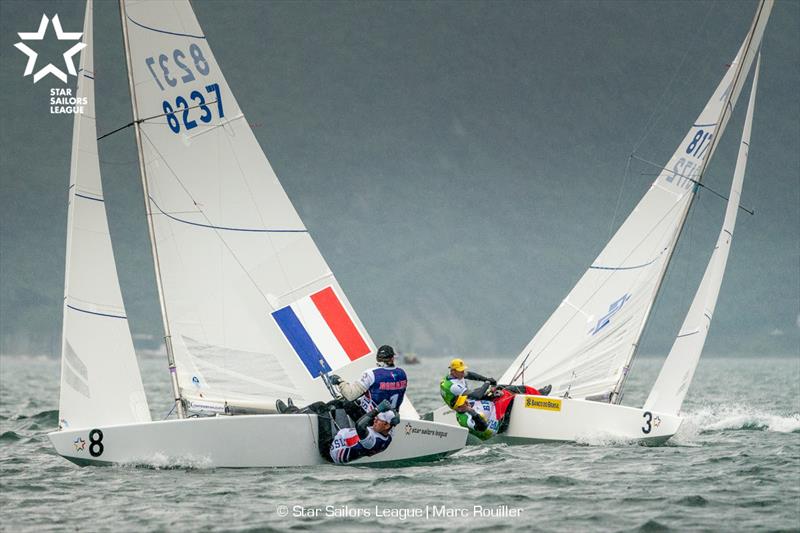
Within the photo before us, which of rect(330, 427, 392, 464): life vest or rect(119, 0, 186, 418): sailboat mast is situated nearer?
rect(330, 427, 392, 464): life vest

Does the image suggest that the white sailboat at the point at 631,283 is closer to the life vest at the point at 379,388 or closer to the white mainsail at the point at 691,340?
the white mainsail at the point at 691,340

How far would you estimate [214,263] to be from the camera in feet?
45.2

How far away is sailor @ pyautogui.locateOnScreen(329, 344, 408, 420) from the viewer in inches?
493

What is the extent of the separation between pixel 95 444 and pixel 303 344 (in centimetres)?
298

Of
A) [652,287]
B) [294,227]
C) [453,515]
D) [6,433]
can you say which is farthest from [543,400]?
[6,433]

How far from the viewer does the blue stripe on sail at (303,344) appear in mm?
13688

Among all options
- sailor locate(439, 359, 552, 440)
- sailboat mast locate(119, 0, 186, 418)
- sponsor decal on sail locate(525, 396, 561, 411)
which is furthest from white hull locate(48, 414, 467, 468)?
sponsor decal on sail locate(525, 396, 561, 411)

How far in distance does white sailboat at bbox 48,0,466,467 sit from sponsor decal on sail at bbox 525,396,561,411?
3041mm

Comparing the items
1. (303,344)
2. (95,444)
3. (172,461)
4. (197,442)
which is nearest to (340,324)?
(303,344)

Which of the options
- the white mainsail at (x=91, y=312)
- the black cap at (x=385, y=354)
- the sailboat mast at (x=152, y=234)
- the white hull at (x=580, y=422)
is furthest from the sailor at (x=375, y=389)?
the white hull at (x=580, y=422)

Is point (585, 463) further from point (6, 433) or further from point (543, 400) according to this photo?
point (6, 433)

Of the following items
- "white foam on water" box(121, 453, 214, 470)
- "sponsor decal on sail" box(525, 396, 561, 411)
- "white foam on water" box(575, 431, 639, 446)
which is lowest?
"white foam on water" box(575, 431, 639, 446)

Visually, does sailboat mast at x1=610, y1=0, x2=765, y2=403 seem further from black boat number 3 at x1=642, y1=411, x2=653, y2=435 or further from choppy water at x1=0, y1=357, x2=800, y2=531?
choppy water at x1=0, y1=357, x2=800, y2=531

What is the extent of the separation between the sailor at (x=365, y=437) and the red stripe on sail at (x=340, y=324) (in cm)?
140
